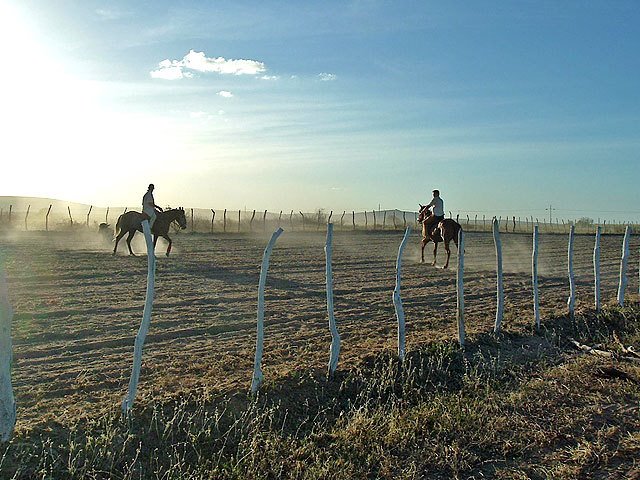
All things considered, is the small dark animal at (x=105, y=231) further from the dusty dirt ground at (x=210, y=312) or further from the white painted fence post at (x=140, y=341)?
the white painted fence post at (x=140, y=341)

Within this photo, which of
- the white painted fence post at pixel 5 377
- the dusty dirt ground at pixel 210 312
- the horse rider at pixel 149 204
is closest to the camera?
the white painted fence post at pixel 5 377

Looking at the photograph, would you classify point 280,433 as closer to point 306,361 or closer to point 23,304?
point 306,361

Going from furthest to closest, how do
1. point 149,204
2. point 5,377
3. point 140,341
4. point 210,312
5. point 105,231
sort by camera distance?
point 105,231 < point 149,204 < point 210,312 < point 140,341 < point 5,377

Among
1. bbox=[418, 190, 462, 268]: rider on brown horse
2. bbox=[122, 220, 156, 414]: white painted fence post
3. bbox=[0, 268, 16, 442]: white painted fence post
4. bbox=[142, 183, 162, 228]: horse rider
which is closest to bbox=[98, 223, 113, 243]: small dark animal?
bbox=[142, 183, 162, 228]: horse rider

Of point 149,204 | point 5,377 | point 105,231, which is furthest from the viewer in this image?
point 105,231

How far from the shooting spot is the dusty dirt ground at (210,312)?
6.84 meters

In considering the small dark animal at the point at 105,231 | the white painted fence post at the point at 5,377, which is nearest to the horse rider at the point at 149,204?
the small dark animal at the point at 105,231

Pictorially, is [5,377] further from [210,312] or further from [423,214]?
[423,214]

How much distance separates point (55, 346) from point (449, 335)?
19.0 ft

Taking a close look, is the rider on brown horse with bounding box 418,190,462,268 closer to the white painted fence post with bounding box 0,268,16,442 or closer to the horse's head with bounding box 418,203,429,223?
the horse's head with bounding box 418,203,429,223

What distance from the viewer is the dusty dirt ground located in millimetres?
6844

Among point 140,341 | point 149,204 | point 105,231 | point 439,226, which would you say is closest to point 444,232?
point 439,226

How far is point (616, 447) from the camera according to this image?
18.1ft

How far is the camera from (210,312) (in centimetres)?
1084
